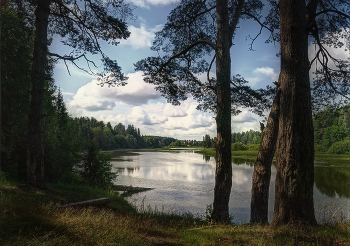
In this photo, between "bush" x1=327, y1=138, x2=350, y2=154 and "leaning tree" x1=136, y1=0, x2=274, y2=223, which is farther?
"bush" x1=327, y1=138, x2=350, y2=154

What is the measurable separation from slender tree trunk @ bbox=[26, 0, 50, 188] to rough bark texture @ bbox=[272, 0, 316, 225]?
29.4 feet

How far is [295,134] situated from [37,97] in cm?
939

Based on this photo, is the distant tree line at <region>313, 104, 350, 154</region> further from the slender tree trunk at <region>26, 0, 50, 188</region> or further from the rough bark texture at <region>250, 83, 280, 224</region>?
the slender tree trunk at <region>26, 0, 50, 188</region>

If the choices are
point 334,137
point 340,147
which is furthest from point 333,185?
point 334,137

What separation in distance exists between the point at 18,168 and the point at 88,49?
7.50m

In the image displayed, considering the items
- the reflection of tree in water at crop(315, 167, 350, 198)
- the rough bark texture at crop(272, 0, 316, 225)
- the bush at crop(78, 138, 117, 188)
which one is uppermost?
the rough bark texture at crop(272, 0, 316, 225)

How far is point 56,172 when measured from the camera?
15.2 meters

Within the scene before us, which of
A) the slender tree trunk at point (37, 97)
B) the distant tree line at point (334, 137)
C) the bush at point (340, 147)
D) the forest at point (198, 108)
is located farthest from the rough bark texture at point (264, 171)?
the bush at point (340, 147)

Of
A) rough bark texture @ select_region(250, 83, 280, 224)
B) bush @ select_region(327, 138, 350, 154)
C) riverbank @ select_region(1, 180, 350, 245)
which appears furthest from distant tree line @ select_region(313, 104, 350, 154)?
riverbank @ select_region(1, 180, 350, 245)

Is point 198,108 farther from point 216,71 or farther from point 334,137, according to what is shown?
point 334,137

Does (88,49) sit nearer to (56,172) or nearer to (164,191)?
(56,172)

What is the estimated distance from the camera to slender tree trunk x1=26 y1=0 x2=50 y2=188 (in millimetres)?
9523

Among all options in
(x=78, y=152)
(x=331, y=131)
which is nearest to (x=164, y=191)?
(x=78, y=152)

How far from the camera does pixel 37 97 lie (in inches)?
377
